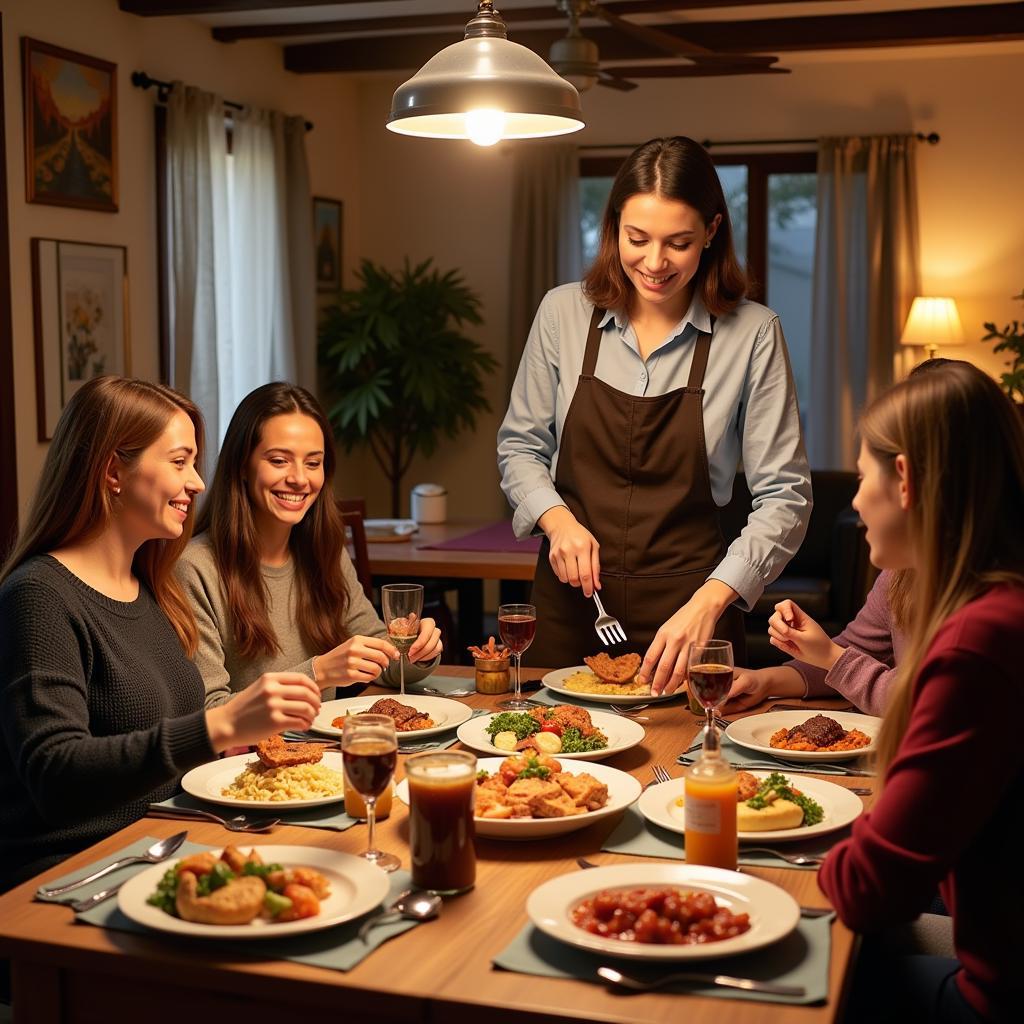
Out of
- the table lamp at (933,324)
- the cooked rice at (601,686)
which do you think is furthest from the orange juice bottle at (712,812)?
the table lamp at (933,324)

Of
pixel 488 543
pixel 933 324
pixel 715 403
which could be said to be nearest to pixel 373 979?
pixel 715 403

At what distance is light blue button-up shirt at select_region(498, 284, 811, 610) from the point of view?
2490 mm

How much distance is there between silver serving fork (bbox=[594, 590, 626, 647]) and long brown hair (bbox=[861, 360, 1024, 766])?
3.38 ft

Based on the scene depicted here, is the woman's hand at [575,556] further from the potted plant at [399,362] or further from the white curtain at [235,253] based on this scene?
the potted plant at [399,362]

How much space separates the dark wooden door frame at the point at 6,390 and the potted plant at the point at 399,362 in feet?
7.40

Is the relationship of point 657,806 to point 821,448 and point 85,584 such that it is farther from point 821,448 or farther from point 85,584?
point 821,448

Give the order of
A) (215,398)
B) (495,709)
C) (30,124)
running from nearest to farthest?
(495,709) < (30,124) < (215,398)

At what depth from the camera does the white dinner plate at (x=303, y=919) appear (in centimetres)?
132

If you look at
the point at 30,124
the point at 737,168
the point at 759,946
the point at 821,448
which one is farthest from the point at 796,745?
the point at 737,168

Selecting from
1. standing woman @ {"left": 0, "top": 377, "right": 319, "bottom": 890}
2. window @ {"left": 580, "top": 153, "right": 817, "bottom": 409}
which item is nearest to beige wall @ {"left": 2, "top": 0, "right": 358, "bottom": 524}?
window @ {"left": 580, "top": 153, "right": 817, "bottom": 409}

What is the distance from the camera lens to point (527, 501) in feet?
8.43

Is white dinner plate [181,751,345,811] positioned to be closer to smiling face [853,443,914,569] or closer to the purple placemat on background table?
smiling face [853,443,914,569]

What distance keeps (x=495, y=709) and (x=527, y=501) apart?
476mm

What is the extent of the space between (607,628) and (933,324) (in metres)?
4.50
